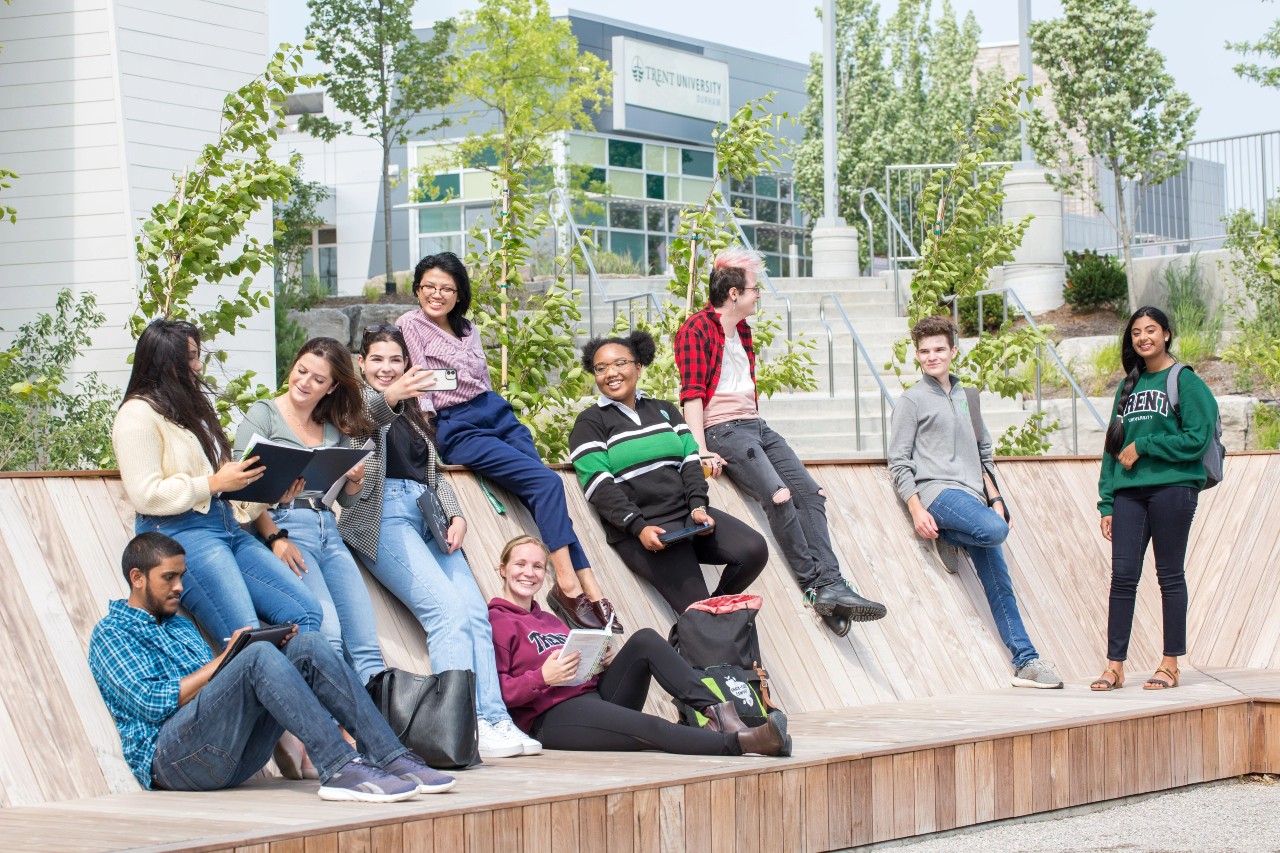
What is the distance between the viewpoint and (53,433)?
32.8 ft

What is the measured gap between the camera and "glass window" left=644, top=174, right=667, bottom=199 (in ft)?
120

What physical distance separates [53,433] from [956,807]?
22.7 feet

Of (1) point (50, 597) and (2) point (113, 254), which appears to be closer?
(1) point (50, 597)

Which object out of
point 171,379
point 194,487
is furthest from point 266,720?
point 171,379

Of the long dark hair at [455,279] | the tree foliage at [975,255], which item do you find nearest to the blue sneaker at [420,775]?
the long dark hair at [455,279]

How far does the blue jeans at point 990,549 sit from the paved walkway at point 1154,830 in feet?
4.11

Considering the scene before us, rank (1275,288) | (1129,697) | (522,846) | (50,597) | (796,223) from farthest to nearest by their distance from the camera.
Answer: (796,223)
(1275,288)
(1129,697)
(50,597)
(522,846)

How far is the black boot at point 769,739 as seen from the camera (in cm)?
481

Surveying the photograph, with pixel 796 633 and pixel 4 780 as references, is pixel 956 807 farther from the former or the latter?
pixel 4 780

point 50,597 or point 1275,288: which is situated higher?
point 1275,288

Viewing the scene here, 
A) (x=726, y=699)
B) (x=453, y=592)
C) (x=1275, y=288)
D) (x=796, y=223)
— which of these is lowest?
(x=726, y=699)

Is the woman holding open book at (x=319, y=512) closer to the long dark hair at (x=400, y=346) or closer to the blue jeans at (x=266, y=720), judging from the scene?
the long dark hair at (x=400, y=346)

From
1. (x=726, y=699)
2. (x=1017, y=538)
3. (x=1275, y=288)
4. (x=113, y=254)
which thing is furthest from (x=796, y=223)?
(x=726, y=699)

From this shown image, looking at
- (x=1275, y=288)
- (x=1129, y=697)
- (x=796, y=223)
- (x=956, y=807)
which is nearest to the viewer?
(x=956, y=807)
